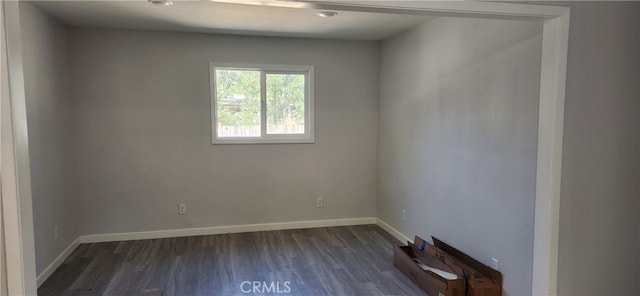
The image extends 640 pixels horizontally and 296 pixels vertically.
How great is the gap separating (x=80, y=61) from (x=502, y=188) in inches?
159

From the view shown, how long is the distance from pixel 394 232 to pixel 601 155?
2445 millimetres

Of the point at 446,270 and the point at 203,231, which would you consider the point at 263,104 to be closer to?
the point at 203,231

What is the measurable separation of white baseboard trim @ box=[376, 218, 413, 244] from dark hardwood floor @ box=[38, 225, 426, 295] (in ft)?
0.24

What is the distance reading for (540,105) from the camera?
2.07 m

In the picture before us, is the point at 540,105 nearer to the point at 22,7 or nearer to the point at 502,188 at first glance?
the point at 502,188

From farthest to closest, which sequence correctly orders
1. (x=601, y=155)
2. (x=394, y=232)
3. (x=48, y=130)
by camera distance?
(x=394, y=232)
(x=48, y=130)
(x=601, y=155)

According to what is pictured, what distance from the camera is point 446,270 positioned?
2906 mm

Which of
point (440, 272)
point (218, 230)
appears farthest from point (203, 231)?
point (440, 272)

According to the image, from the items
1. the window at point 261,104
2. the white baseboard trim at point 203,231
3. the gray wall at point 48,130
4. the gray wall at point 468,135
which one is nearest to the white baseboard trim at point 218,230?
the white baseboard trim at point 203,231

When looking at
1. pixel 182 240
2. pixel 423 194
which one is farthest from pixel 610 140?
pixel 182 240

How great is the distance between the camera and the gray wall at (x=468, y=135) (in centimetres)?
240

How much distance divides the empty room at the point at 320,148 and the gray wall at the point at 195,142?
0.07 feet

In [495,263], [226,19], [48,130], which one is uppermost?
[226,19]

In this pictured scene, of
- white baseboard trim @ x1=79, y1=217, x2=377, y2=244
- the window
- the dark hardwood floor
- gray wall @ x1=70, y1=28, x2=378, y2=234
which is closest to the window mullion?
the window
